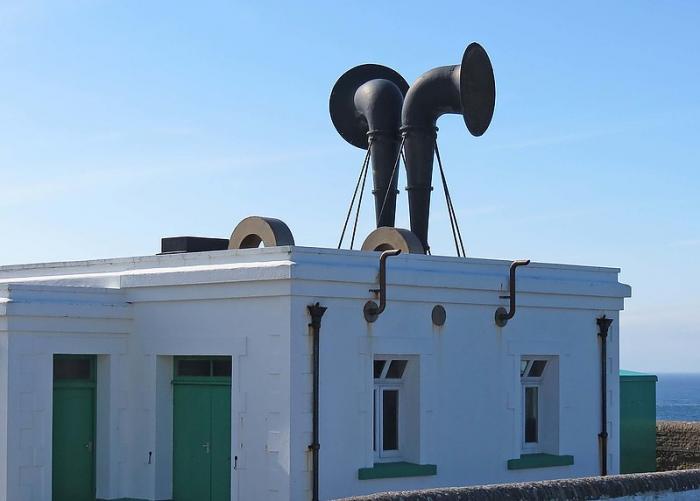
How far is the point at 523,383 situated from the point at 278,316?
4461 mm

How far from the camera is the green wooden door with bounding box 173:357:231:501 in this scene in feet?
52.1

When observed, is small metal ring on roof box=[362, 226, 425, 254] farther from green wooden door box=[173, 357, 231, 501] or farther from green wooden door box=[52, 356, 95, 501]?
green wooden door box=[52, 356, 95, 501]

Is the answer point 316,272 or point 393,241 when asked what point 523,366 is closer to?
point 393,241

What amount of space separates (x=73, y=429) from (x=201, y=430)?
1.74 m

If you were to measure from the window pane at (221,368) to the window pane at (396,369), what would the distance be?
202 cm

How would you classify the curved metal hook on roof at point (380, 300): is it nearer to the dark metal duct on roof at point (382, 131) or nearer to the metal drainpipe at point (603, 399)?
the metal drainpipe at point (603, 399)

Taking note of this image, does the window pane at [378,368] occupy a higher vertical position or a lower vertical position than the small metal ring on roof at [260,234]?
lower

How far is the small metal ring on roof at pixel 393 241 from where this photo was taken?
17.7m

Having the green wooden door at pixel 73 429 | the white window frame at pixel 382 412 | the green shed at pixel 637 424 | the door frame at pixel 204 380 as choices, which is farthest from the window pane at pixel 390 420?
the green shed at pixel 637 424

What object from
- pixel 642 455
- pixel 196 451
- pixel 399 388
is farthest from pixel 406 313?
pixel 642 455

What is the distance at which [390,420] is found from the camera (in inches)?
645

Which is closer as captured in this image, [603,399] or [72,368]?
[72,368]

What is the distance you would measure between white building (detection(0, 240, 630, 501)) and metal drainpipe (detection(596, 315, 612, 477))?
70cm

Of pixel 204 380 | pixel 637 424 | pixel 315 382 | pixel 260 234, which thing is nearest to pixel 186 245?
pixel 260 234
